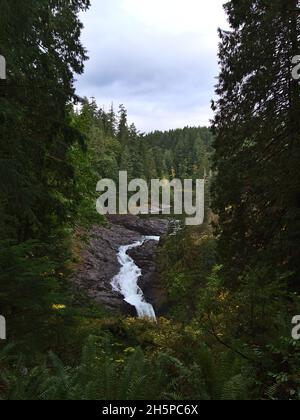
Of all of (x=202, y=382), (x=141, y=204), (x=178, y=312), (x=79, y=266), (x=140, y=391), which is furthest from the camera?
(x=141, y=204)

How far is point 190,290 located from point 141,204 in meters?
39.1

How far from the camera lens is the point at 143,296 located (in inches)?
1368

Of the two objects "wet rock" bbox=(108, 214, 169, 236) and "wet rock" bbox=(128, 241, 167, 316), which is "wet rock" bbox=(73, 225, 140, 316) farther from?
"wet rock" bbox=(108, 214, 169, 236)

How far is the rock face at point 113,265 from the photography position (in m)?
30.5

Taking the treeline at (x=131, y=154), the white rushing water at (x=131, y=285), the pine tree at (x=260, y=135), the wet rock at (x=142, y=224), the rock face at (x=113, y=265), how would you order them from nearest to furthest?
the pine tree at (x=260, y=135), the rock face at (x=113, y=265), the white rushing water at (x=131, y=285), the wet rock at (x=142, y=224), the treeline at (x=131, y=154)

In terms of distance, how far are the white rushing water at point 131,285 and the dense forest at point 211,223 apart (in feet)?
49.7

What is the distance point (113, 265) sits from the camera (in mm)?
37344

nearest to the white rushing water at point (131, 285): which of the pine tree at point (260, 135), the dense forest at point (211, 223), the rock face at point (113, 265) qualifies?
the rock face at point (113, 265)

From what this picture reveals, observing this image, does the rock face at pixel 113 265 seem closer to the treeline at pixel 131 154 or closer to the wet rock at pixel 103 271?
the wet rock at pixel 103 271

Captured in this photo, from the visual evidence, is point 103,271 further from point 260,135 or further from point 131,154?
point 131,154

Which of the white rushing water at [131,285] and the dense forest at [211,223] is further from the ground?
the dense forest at [211,223]

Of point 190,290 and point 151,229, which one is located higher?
point 151,229
